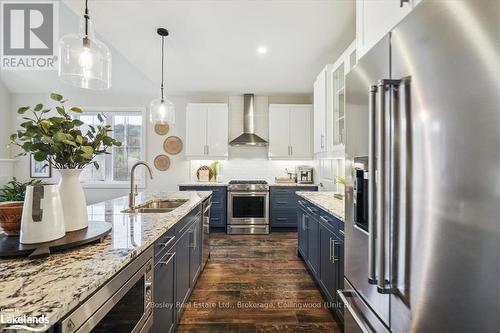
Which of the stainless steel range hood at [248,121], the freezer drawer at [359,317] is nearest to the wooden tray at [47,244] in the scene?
the freezer drawer at [359,317]

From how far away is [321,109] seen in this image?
3.35 m

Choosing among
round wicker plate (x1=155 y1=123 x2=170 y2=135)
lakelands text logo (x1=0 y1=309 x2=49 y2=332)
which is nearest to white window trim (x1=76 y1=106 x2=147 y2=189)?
round wicker plate (x1=155 y1=123 x2=170 y2=135)

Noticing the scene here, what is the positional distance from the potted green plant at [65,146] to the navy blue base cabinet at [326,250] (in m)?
1.64

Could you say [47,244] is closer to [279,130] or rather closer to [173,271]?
[173,271]

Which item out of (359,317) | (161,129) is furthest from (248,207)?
(359,317)

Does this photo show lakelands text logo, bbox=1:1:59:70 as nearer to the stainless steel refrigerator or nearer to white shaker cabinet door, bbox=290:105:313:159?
white shaker cabinet door, bbox=290:105:313:159

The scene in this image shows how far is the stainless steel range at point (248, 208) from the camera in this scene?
445 centimetres

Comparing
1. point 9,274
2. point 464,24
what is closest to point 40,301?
point 9,274

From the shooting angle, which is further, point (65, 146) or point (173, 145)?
point (173, 145)

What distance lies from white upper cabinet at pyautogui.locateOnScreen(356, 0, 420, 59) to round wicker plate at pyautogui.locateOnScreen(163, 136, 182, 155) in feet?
13.8

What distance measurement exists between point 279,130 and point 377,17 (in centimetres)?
361

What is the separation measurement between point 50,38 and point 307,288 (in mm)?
5194

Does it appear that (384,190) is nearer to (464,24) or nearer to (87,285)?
(464,24)

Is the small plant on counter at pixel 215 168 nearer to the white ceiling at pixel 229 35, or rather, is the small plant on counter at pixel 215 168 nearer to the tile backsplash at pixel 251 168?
the tile backsplash at pixel 251 168
